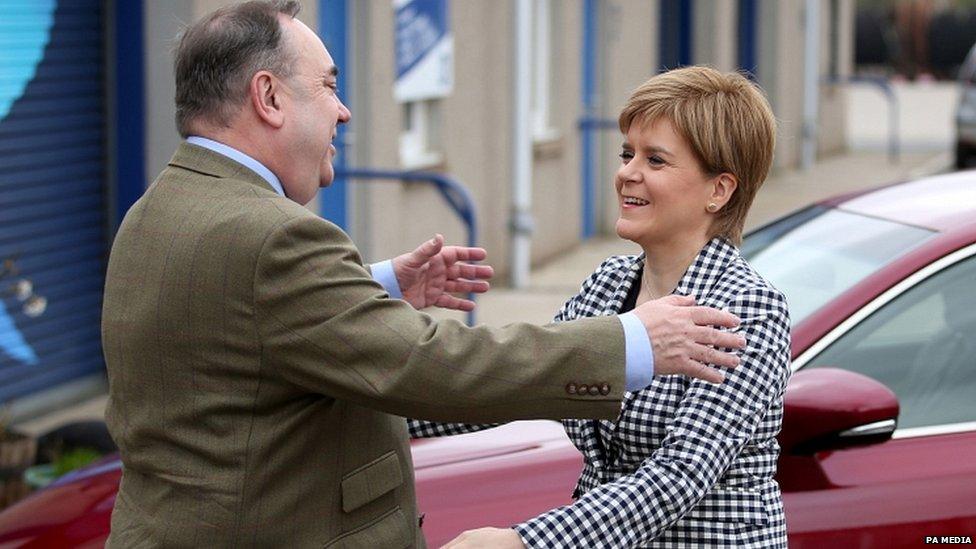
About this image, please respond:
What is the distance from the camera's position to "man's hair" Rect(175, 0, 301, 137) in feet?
7.93

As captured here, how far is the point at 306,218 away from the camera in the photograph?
92.0 inches

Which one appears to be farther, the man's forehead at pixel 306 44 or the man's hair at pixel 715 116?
the man's hair at pixel 715 116

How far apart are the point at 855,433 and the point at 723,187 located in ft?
2.54

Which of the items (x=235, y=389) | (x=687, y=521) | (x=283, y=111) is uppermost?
(x=283, y=111)

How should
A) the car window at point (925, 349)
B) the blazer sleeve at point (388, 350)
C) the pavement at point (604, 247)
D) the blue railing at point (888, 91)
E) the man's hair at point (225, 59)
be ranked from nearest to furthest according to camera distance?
the blazer sleeve at point (388, 350)
the man's hair at point (225, 59)
the car window at point (925, 349)
the pavement at point (604, 247)
the blue railing at point (888, 91)

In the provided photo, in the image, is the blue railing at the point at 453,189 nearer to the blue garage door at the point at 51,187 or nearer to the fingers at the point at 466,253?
the blue garage door at the point at 51,187

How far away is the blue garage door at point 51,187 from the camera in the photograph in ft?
22.8

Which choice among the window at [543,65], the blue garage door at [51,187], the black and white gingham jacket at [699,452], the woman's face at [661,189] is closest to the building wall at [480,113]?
the window at [543,65]

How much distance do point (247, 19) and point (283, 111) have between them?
147 mm

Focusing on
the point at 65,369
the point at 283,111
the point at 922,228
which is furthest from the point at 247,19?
the point at 65,369

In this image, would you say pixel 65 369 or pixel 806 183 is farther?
pixel 806 183

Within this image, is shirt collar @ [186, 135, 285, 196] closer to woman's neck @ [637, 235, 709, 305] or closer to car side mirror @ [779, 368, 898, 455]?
woman's neck @ [637, 235, 709, 305]

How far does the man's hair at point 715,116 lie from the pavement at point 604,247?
2.34m

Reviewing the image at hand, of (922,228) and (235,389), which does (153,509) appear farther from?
(922,228)
